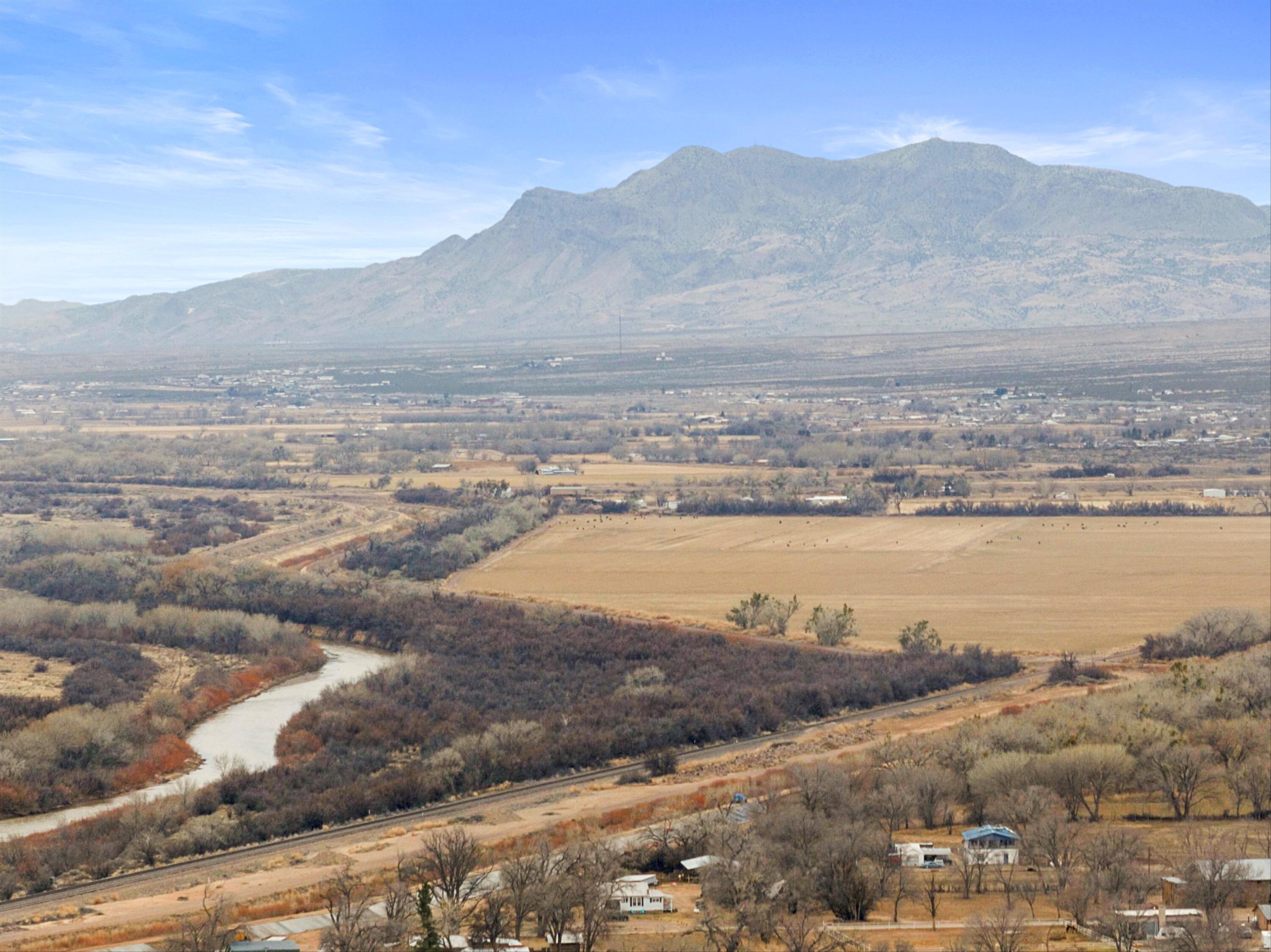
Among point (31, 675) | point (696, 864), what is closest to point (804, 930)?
point (696, 864)

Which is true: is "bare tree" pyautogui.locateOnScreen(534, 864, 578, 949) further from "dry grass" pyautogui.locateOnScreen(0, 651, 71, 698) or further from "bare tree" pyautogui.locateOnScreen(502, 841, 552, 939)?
"dry grass" pyautogui.locateOnScreen(0, 651, 71, 698)

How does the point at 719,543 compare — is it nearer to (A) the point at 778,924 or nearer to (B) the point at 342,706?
(B) the point at 342,706

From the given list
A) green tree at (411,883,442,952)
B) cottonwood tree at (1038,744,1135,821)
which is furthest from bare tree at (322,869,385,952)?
cottonwood tree at (1038,744,1135,821)

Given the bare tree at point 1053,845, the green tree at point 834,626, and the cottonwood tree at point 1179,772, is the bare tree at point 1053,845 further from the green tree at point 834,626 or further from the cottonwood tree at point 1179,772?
the green tree at point 834,626

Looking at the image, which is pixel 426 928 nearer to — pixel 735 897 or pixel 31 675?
pixel 735 897

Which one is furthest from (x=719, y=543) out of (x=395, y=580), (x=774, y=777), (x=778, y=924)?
(x=778, y=924)

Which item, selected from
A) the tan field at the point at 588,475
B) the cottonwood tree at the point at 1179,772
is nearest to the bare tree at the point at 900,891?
the cottonwood tree at the point at 1179,772
